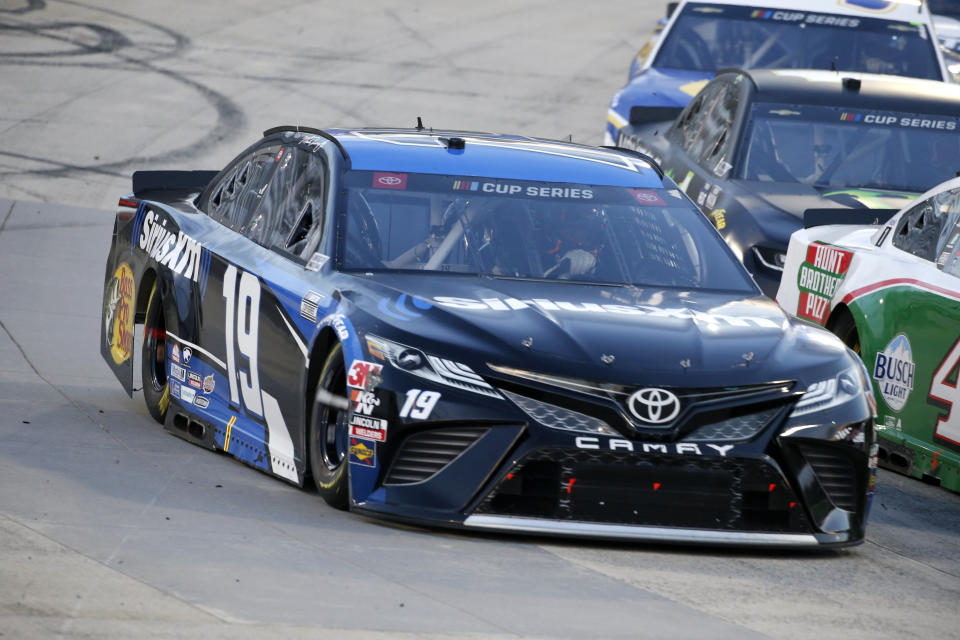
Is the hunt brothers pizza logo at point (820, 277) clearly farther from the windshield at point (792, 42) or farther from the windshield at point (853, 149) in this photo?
the windshield at point (792, 42)

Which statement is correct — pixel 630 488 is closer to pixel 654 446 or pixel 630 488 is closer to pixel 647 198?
pixel 654 446

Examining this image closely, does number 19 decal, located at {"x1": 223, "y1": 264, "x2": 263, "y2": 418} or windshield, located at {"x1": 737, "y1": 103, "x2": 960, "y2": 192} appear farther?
windshield, located at {"x1": 737, "y1": 103, "x2": 960, "y2": 192}

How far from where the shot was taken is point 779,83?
1221 cm

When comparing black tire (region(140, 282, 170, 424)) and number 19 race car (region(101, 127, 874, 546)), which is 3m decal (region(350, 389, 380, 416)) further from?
black tire (region(140, 282, 170, 424))

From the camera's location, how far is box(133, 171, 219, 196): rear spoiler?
9.46 metres

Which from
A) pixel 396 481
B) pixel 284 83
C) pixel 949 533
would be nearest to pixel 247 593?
pixel 396 481

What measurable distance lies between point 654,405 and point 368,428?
38.6 inches

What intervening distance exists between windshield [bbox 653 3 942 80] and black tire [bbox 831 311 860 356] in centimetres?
631

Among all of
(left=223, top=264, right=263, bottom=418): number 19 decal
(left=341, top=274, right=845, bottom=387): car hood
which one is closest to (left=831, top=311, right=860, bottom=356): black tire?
(left=341, top=274, right=845, bottom=387): car hood

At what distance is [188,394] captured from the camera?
8.22 metres

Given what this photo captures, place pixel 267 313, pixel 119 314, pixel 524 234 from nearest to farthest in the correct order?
1. pixel 267 313
2. pixel 524 234
3. pixel 119 314

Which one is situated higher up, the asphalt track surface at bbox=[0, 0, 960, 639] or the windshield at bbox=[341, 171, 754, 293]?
the windshield at bbox=[341, 171, 754, 293]

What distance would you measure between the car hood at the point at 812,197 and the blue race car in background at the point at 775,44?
11.8 ft

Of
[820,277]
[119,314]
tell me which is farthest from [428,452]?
[820,277]
